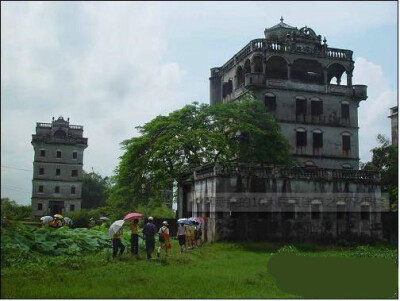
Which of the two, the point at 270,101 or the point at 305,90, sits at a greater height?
the point at 305,90

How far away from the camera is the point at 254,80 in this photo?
35.6 m

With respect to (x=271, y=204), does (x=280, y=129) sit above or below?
above

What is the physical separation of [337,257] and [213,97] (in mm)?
23747

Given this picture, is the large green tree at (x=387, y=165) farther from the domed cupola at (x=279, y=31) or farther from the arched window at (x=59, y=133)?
the arched window at (x=59, y=133)

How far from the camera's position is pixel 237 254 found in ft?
71.6

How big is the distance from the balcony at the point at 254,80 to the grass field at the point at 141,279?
61.4 feet

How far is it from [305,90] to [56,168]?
115 ft

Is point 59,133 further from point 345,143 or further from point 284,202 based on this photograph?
point 284,202

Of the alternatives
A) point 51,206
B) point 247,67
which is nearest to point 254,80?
point 247,67

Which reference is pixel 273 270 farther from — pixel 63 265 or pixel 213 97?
pixel 213 97

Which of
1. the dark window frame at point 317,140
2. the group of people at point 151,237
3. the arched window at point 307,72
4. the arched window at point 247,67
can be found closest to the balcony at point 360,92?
the arched window at point 307,72

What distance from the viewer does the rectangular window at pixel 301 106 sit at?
122ft

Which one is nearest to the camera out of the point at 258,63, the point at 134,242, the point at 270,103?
the point at 134,242

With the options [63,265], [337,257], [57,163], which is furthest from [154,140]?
[57,163]
